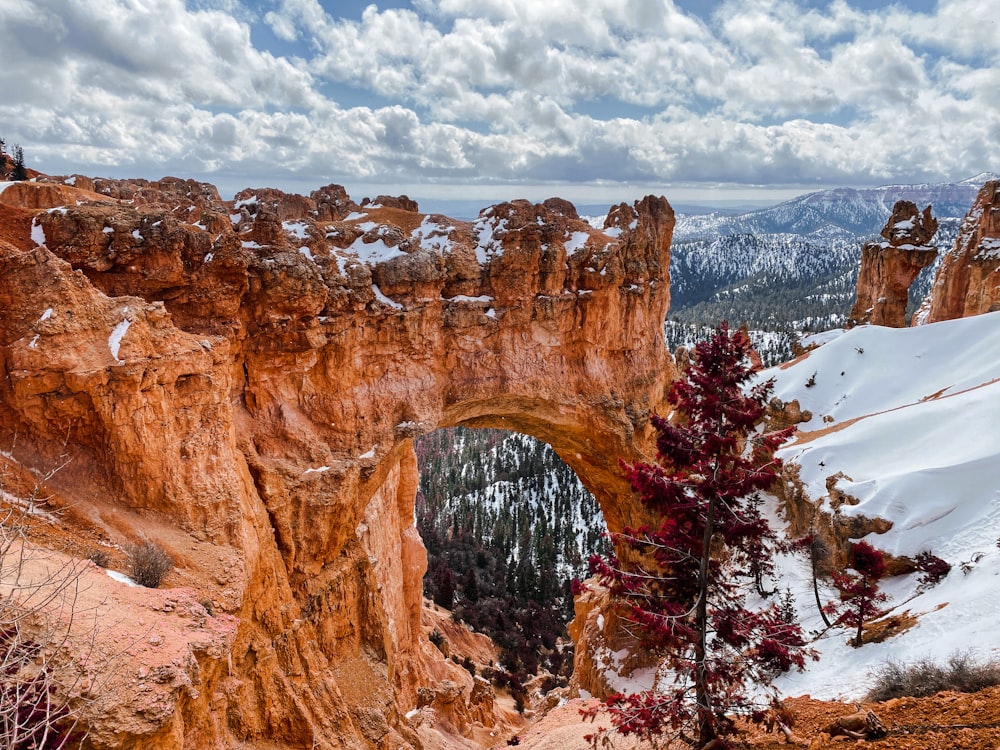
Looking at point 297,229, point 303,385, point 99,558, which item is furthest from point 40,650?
point 297,229

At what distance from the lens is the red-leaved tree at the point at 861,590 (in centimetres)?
1529

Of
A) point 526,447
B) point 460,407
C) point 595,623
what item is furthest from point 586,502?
point 460,407

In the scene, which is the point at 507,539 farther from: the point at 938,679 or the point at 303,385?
the point at 938,679

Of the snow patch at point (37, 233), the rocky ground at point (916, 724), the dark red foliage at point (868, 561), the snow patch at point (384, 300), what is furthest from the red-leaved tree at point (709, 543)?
the snow patch at point (37, 233)

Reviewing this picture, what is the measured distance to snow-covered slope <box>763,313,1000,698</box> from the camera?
14.1m

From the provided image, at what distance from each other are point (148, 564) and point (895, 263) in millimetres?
51541

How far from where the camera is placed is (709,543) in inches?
320

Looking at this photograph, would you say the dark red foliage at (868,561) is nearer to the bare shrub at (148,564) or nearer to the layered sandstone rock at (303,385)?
the layered sandstone rock at (303,385)

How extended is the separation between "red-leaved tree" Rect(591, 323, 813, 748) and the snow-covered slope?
21.3 ft

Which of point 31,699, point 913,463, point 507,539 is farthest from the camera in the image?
point 507,539

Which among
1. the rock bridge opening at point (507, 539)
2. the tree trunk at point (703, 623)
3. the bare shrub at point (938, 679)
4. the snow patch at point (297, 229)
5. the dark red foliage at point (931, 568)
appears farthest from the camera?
the rock bridge opening at point (507, 539)

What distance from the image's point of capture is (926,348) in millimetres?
36062

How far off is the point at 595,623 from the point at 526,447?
85.9m

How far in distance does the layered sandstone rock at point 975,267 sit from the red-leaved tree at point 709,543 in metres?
42.2
